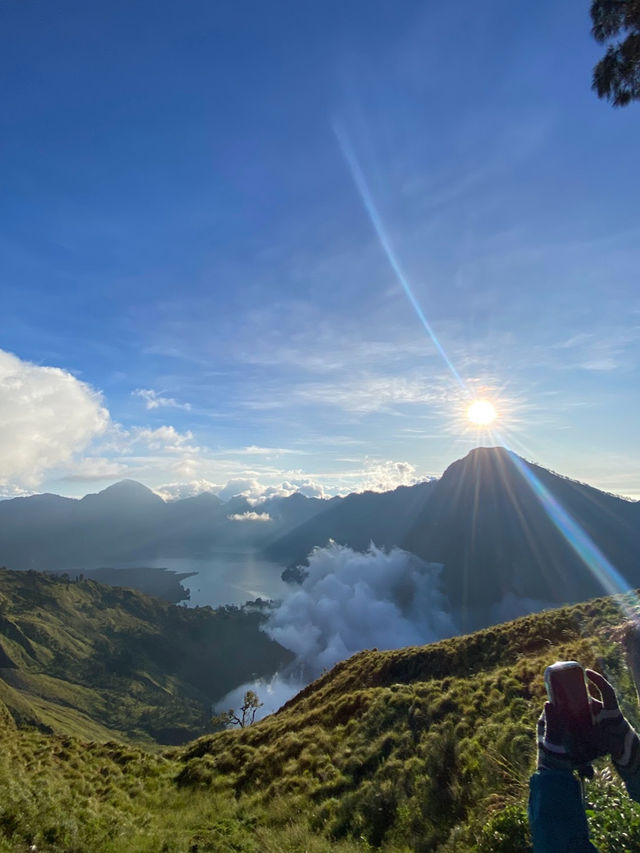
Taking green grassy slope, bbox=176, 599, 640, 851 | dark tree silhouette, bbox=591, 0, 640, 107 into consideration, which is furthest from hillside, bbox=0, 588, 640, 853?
dark tree silhouette, bbox=591, 0, 640, 107

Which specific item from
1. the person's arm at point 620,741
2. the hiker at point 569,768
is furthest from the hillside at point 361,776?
the hiker at point 569,768

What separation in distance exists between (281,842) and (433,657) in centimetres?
1368

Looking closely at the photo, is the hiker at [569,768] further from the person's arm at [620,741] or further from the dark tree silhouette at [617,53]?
the dark tree silhouette at [617,53]

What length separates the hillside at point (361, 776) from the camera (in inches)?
295

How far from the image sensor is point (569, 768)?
3420 mm

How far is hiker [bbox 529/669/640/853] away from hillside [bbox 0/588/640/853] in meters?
1.30

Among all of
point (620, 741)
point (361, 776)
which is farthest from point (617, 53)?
point (361, 776)

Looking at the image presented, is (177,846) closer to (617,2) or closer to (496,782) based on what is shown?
(496,782)

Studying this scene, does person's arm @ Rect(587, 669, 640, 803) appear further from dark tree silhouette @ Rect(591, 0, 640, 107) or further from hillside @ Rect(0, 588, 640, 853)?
dark tree silhouette @ Rect(591, 0, 640, 107)

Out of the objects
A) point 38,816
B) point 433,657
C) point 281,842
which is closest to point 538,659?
point 433,657

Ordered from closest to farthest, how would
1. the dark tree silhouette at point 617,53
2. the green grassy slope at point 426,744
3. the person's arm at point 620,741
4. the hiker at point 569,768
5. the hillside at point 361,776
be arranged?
1. the hiker at point 569,768
2. the person's arm at point 620,741
3. the hillside at point 361,776
4. the green grassy slope at point 426,744
5. the dark tree silhouette at point 617,53

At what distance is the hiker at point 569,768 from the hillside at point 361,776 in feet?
4.25

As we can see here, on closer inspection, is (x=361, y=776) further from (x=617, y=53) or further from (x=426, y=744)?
(x=617, y=53)

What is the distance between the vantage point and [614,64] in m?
14.3
